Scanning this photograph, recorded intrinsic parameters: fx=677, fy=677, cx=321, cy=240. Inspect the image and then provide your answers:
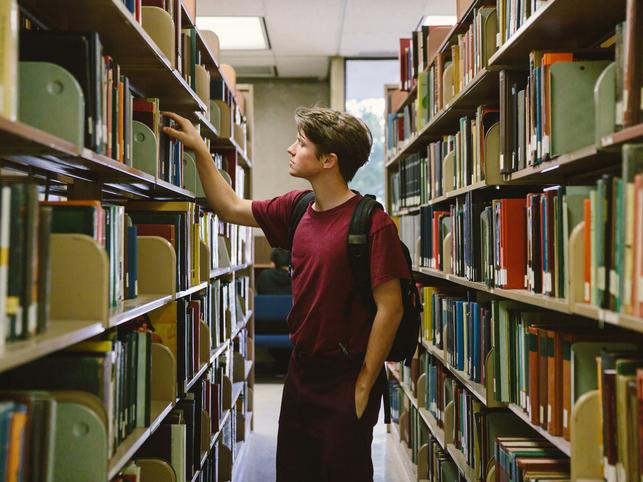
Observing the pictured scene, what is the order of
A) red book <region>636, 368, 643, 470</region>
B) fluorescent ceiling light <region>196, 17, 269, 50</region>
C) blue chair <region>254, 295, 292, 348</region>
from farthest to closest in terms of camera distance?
blue chair <region>254, 295, 292, 348</region>
fluorescent ceiling light <region>196, 17, 269, 50</region>
red book <region>636, 368, 643, 470</region>

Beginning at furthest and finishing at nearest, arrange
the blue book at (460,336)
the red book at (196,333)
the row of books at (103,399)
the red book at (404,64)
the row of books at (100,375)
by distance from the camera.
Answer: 1. the red book at (404,64)
2. the blue book at (460,336)
3. the red book at (196,333)
4. the row of books at (100,375)
5. the row of books at (103,399)

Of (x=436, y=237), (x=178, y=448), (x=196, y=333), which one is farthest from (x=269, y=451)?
(x=178, y=448)

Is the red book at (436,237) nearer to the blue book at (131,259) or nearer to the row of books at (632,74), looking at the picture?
the blue book at (131,259)

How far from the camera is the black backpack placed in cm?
206

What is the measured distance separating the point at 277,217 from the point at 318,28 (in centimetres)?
389

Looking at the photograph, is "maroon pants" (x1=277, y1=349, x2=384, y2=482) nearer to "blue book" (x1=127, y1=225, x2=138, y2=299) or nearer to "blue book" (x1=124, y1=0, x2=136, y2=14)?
"blue book" (x1=127, y1=225, x2=138, y2=299)

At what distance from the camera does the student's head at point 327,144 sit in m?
2.20

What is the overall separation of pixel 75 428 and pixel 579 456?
41.4 inches

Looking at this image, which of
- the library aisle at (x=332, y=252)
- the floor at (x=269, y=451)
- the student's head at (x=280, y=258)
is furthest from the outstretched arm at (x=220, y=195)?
the student's head at (x=280, y=258)

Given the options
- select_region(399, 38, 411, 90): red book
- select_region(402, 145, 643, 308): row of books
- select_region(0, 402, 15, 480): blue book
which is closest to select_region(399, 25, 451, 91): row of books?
select_region(399, 38, 411, 90): red book

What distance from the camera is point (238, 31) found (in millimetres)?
5906

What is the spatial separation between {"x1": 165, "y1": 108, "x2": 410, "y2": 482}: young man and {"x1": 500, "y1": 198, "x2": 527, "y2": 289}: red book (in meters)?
0.30

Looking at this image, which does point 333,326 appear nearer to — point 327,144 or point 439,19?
point 327,144

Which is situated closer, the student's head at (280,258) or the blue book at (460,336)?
the blue book at (460,336)
